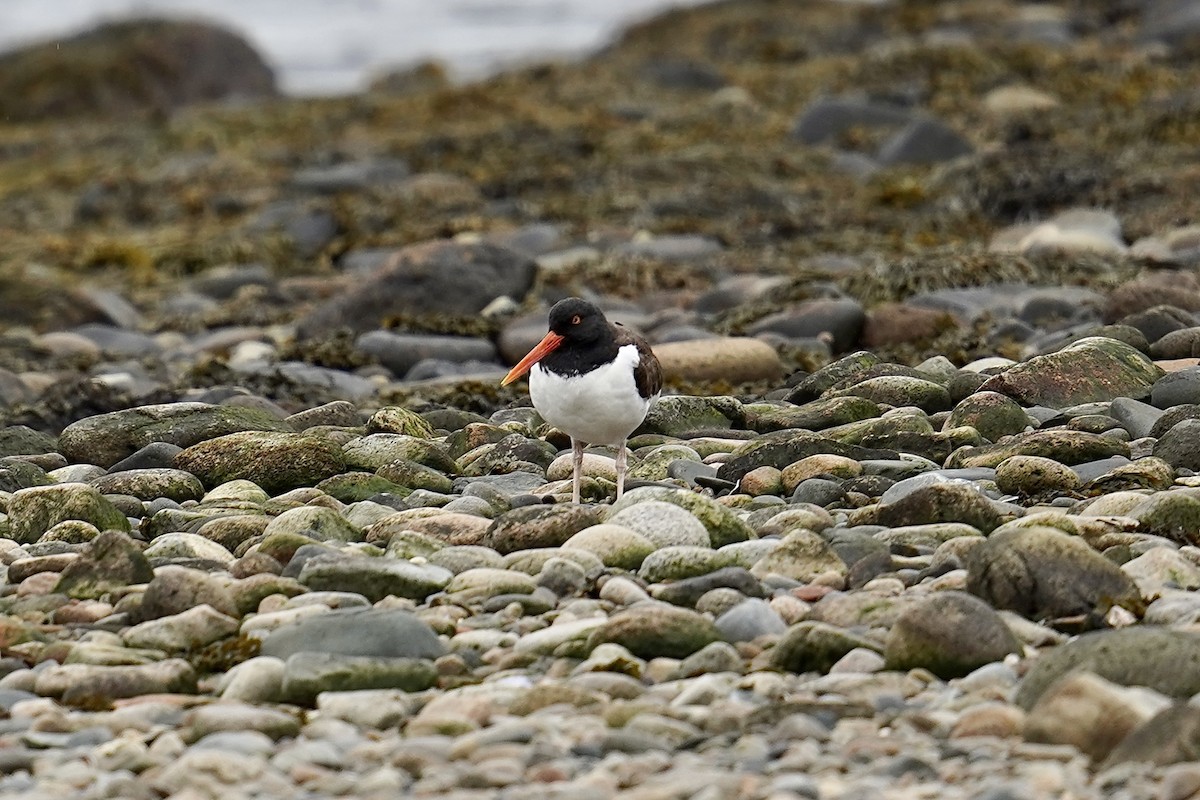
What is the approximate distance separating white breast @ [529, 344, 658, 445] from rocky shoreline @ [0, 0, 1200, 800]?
30 centimetres

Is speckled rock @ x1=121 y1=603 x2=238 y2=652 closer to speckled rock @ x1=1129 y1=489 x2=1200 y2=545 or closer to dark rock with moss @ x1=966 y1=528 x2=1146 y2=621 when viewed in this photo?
dark rock with moss @ x1=966 y1=528 x2=1146 y2=621

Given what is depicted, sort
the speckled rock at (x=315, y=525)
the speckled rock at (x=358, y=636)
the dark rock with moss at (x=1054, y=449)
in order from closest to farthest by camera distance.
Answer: the speckled rock at (x=358, y=636), the speckled rock at (x=315, y=525), the dark rock with moss at (x=1054, y=449)

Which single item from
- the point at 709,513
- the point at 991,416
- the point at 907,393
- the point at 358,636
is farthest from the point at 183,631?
the point at 907,393

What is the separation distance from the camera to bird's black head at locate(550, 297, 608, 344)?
6.41 meters

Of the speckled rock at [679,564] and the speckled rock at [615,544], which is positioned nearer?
the speckled rock at [679,564]

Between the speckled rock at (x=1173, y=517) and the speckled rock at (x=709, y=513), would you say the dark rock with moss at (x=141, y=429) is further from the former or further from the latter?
the speckled rock at (x=1173, y=517)

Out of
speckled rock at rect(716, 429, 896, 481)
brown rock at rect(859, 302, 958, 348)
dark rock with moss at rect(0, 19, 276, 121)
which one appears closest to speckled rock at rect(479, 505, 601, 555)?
speckled rock at rect(716, 429, 896, 481)

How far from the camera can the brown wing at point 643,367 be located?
650 centimetres

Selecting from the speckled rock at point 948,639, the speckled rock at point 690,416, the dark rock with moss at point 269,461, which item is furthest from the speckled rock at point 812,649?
the speckled rock at point 690,416

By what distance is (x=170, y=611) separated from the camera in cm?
512

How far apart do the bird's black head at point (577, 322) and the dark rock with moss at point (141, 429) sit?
2.01 metres

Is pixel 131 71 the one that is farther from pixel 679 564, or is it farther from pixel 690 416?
pixel 679 564

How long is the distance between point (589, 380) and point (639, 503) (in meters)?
0.71

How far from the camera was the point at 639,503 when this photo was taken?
5805mm
